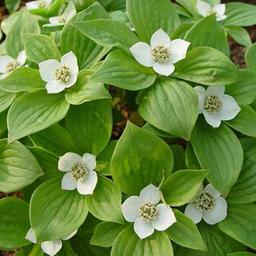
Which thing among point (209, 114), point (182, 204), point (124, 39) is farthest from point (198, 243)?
point (124, 39)

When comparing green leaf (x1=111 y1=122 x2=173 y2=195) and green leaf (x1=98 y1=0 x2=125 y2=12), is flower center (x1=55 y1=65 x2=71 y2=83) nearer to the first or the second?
green leaf (x1=111 y1=122 x2=173 y2=195)

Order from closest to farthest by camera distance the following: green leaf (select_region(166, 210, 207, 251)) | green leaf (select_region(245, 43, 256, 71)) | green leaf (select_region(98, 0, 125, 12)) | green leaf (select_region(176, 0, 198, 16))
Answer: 1. green leaf (select_region(166, 210, 207, 251))
2. green leaf (select_region(245, 43, 256, 71))
3. green leaf (select_region(176, 0, 198, 16))
4. green leaf (select_region(98, 0, 125, 12))

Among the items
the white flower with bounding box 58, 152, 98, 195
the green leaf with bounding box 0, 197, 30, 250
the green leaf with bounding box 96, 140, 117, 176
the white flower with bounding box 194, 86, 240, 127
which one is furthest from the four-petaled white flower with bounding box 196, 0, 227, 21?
the green leaf with bounding box 0, 197, 30, 250

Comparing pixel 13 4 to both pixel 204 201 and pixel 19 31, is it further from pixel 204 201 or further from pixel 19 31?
pixel 204 201

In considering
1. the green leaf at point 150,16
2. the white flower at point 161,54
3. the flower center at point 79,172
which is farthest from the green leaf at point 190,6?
the flower center at point 79,172

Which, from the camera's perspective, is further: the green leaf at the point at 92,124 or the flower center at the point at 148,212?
the green leaf at the point at 92,124

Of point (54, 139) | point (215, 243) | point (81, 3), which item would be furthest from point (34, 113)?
point (215, 243)

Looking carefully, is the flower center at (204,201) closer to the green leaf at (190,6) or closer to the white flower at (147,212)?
the white flower at (147,212)
